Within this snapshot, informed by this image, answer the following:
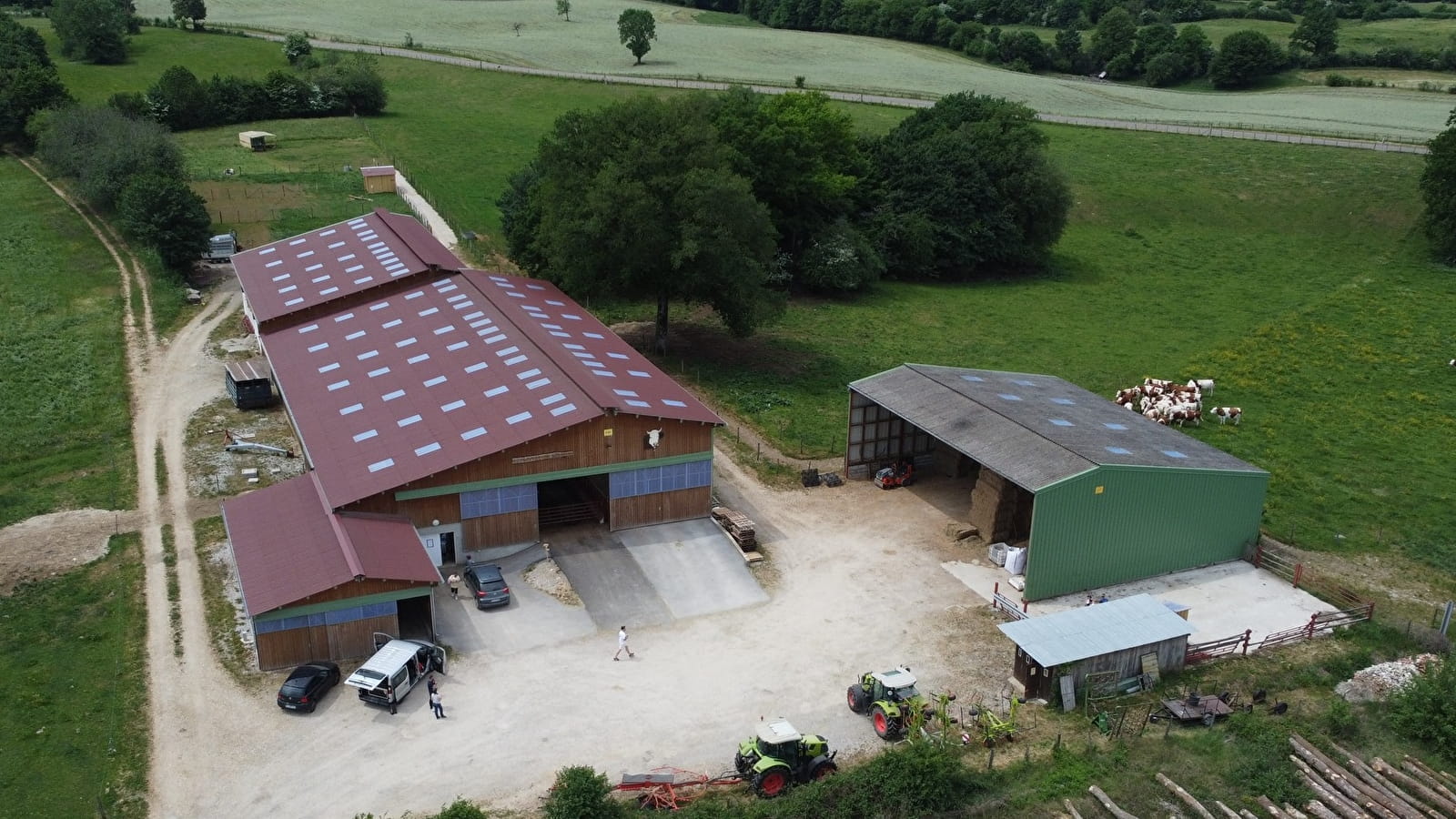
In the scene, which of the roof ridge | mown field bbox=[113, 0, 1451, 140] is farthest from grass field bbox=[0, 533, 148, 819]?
mown field bbox=[113, 0, 1451, 140]

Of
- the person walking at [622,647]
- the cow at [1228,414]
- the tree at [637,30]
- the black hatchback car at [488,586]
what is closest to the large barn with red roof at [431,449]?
the black hatchback car at [488,586]

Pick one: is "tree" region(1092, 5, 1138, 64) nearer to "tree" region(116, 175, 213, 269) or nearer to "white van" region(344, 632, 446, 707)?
"tree" region(116, 175, 213, 269)

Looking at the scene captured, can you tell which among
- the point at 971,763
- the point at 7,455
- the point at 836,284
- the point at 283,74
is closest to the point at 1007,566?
the point at 971,763

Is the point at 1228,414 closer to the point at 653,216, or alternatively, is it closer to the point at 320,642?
the point at 653,216

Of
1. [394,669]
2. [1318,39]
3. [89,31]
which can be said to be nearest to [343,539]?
[394,669]

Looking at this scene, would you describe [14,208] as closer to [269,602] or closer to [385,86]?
[385,86]

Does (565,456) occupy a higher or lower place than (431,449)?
lower

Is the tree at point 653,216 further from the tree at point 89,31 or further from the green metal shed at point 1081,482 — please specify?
the tree at point 89,31
